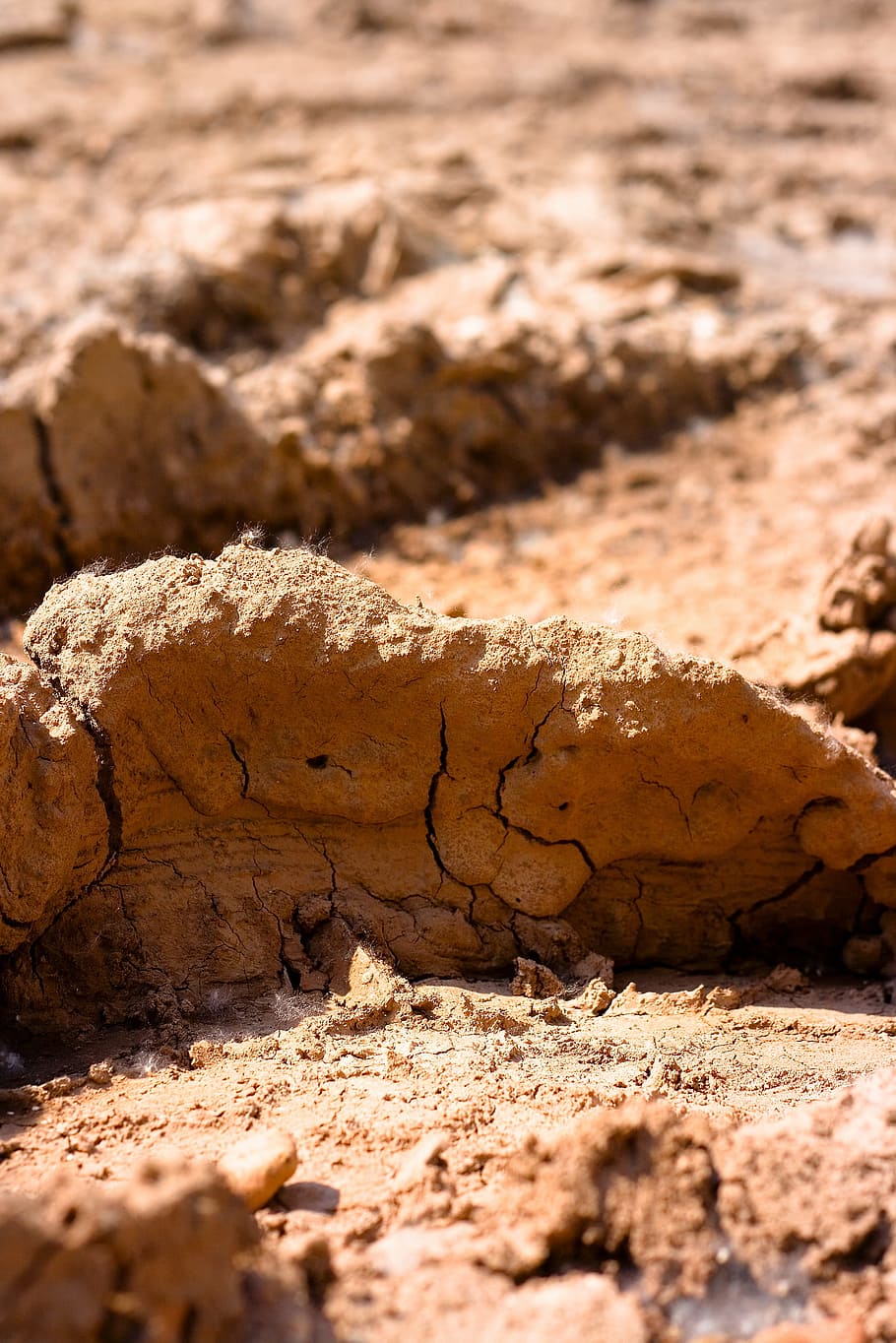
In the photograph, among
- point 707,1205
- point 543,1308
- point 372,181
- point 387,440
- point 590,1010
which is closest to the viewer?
point 543,1308

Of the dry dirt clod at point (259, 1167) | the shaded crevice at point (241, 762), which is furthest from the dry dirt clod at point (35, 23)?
the dry dirt clod at point (259, 1167)

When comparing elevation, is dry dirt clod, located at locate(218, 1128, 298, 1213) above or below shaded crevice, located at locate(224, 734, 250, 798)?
below

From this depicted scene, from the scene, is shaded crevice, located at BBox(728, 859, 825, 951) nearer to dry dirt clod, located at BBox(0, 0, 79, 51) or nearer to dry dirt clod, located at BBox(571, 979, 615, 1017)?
dry dirt clod, located at BBox(571, 979, 615, 1017)

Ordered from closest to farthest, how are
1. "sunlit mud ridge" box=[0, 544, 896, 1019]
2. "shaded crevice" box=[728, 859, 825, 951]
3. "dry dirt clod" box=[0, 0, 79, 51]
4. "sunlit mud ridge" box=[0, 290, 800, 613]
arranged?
"sunlit mud ridge" box=[0, 544, 896, 1019] → "shaded crevice" box=[728, 859, 825, 951] → "sunlit mud ridge" box=[0, 290, 800, 613] → "dry dirt clod" box=[0, 0, 79, 51]

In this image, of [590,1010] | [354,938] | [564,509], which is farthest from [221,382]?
[590,1010]

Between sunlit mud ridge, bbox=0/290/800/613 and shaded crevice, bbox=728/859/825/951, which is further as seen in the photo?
sunlit mud ridge, bbox=0/290/800/613

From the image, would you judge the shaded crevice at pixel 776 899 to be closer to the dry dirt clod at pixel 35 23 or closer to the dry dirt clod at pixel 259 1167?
the dry dirt clod at pixel 259 1167

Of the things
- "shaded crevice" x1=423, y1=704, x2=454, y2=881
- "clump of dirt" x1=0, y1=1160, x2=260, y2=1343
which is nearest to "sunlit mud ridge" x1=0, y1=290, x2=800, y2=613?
"shaded crevice" x1=423, y1=704, x2=454, y2=881

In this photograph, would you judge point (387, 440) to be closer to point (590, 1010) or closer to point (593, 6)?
point (590, 1010)
